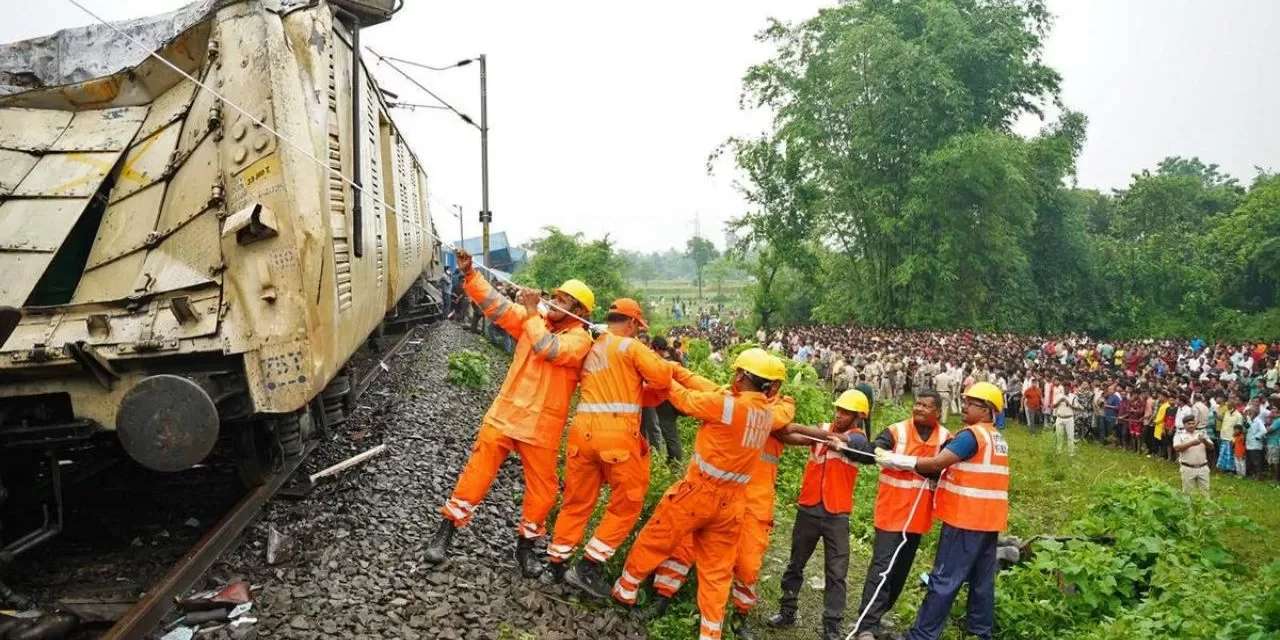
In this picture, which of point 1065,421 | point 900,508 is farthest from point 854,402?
point 1065,421

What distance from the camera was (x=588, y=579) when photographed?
15.5 ft

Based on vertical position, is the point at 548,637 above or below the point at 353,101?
below

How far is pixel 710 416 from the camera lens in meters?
4.45

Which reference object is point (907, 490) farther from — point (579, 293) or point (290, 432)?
point (290, 432)

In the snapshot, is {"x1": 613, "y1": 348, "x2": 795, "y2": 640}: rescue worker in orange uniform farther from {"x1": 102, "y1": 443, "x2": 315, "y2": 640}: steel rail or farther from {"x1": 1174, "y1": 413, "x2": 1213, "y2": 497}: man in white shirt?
{"x1": 1174, "y1": 413, "x2": 1213, "y2": 497}: man in white shirt

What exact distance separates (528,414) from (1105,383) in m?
14.7

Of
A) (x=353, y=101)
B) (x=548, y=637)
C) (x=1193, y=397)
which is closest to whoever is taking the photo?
(x=548, y=637)

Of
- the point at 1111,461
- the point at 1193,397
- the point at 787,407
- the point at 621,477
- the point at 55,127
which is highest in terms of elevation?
the point at 55,127

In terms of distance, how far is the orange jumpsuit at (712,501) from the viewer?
444cm

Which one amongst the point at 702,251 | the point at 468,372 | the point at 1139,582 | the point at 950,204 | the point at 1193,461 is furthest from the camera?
the point at 702,251

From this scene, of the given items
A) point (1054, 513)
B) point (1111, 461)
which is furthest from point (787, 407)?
point (1111, 461)

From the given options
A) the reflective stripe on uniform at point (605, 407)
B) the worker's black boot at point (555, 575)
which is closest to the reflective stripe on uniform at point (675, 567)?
the worker's black boot at point (555, 575)

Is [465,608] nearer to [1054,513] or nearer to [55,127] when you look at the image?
[55,127]

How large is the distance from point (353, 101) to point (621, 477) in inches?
112
